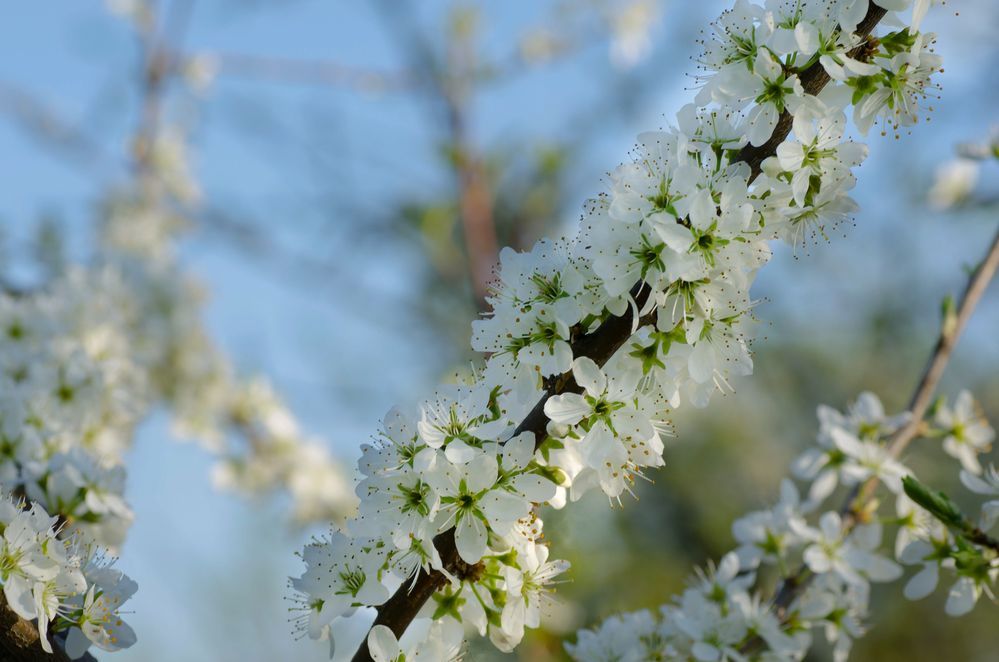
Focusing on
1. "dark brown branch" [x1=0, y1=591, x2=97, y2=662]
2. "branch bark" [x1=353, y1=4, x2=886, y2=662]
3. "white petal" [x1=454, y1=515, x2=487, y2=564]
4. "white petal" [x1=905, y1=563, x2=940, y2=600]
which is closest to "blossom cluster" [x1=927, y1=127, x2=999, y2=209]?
"white petal" [x1=905, y1=563, x2=940, y2=600]

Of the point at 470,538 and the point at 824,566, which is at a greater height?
the point at 824,566

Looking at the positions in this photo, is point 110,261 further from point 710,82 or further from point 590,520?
point 710,82

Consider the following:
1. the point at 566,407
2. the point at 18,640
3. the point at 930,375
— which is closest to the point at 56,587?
the point at 18,640

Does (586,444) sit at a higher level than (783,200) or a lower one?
lower

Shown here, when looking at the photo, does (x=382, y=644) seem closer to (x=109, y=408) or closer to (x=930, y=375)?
(x=930, y=375)

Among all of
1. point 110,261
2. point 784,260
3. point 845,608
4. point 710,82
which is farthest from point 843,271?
point 710,82

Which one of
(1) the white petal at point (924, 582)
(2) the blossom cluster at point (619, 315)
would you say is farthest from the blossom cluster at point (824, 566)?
(2) the blossom cluster at point (619, 315)
